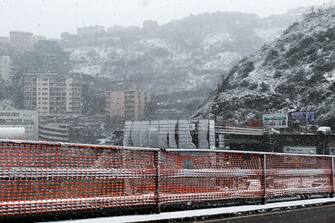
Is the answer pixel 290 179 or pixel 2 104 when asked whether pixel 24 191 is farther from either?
pixel 2 104

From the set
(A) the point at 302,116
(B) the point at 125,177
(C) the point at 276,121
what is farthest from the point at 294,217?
(A) the point at 302,116

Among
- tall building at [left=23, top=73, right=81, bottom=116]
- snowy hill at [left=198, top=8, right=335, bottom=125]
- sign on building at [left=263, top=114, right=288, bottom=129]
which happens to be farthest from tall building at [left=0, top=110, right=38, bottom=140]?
sign on building at [left=263, top=114, right=288, bottom=129]

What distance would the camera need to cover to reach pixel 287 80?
168250mm

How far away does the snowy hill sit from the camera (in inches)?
5837

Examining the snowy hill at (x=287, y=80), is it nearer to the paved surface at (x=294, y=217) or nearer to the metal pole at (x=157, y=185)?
the paved surface at (x=294, y=217)

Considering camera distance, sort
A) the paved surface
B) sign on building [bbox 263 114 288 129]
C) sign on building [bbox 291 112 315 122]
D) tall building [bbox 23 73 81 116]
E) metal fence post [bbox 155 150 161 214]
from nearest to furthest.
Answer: metal fence post [bbox 155 150 161 214]
the paved surface
sign on building [bbox 263 114 288 129]
sign on building [bbox 291 112 315 122]
tall building [bbox 23 73 81 116]

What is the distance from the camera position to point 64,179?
6969mm

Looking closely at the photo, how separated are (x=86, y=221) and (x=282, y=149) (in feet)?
280

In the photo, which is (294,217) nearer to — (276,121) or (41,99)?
(276,121)

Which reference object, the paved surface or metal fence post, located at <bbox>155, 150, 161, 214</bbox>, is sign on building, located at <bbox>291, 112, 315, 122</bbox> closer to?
the paved surface

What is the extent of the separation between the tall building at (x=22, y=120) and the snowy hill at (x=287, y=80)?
179 ft

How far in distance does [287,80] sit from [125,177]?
16568 cm

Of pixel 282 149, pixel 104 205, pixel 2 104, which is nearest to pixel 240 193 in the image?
pixel 104 205

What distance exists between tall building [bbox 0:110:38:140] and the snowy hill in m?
54.6
